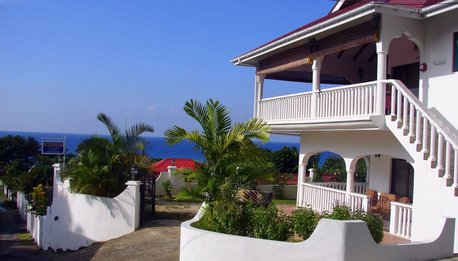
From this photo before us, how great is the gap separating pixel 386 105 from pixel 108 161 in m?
8.55

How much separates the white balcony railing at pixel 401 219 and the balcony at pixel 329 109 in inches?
75.2

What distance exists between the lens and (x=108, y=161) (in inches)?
607

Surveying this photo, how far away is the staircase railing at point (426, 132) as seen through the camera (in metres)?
9.18

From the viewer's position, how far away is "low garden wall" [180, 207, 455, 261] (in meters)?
7.30

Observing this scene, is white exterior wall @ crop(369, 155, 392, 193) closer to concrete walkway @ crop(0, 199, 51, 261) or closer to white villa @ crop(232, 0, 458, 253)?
white villa @ crop(232, 0, 458, 253)

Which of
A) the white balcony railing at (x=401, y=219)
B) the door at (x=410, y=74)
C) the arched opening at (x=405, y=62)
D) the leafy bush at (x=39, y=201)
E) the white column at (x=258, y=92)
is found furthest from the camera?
the leafy bush at (x=39, y=201)

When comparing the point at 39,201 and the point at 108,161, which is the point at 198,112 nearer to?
the point at 108,161

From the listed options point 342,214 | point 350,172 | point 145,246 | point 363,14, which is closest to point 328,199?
point 350,172

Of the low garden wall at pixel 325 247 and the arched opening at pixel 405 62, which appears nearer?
the low garden wall at pixel 325 247

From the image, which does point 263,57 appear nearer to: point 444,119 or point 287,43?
point 287,43

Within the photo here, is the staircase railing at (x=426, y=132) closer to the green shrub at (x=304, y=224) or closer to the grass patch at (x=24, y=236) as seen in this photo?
the green shrub at (x=304, y=224)

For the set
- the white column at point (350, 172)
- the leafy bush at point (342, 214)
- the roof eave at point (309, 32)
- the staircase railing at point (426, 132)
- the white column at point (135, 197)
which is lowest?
the white column at point (135, 197)

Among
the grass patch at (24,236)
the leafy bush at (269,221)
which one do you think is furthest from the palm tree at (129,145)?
the grass patch at (24,236)

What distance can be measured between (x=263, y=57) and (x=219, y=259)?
990 cm
